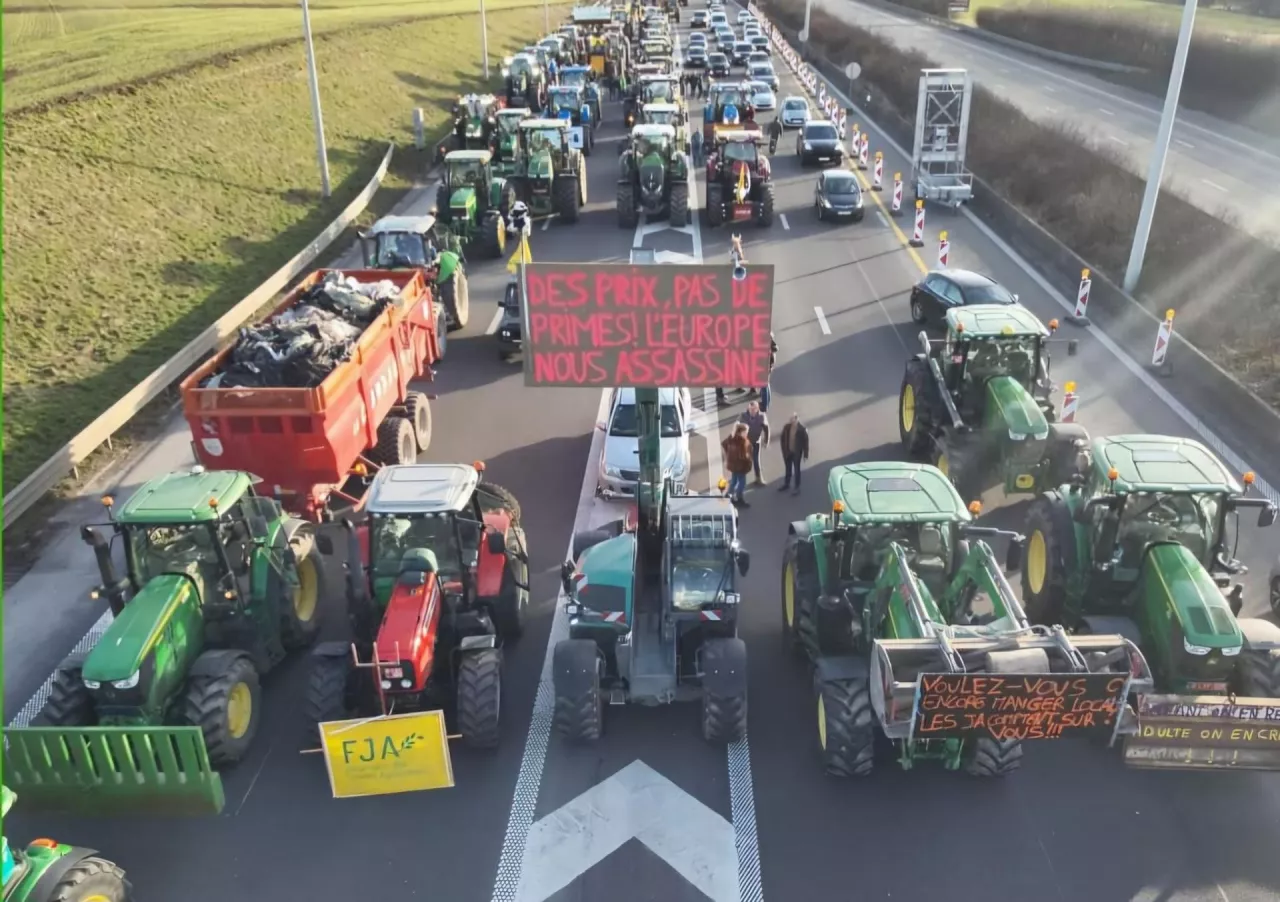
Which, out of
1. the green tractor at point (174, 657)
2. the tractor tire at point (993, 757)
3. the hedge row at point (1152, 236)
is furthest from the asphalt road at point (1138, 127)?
the green tractor at point (174, 657)

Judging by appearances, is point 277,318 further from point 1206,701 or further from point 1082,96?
point 1082,96

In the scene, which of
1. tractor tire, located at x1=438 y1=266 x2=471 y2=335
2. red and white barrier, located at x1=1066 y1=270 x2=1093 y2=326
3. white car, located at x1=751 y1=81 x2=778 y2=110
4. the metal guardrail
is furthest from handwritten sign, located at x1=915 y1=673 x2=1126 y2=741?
white car, located at x1=751 y1=81 x2=778 y2=110

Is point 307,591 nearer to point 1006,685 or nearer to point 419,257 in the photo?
point 1006,685

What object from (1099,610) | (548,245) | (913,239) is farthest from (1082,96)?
(1099,610)

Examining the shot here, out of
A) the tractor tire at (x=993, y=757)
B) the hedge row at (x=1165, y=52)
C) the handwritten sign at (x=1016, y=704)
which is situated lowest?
the tractor tire at (x=993, y=757)

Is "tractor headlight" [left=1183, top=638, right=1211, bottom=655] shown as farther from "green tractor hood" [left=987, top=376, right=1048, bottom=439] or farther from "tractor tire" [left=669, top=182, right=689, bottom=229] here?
"tractor tire" [left=669, top=182, right=689, bottom=229]

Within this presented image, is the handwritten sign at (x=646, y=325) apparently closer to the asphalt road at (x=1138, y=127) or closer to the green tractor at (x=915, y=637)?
the green tractor at (x=915, y=637)
